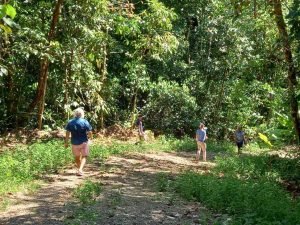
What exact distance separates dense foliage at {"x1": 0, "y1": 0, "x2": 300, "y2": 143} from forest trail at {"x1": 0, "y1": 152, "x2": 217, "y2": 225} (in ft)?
15.2

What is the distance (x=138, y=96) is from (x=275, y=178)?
13685 mm

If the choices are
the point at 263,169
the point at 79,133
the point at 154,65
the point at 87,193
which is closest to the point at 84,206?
the point at 87,193

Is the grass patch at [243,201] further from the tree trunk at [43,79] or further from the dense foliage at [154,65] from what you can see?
the tree trunk at [43,79]

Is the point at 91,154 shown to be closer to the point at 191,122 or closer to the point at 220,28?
the point at 191,122

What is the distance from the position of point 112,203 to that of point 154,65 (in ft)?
57.7

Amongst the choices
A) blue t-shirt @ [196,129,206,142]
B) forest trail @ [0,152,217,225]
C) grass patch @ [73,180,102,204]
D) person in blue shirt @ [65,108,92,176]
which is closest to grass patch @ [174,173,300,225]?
forest trail @ [0,152,217,225]

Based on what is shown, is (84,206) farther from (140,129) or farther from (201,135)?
(140,129)

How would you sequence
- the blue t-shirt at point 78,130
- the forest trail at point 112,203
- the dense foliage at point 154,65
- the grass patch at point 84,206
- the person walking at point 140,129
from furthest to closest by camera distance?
the person walking at point 140,129, the dense foliage at point 154,65, the blue t-shirt at point 78,130, the forest trail at point 112,203, the grass patch at point 84,206

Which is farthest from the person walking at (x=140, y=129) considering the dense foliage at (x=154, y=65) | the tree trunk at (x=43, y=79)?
the tree trunk at (x=43, y=79)

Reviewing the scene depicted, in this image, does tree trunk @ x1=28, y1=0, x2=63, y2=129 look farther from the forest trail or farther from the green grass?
the green grass

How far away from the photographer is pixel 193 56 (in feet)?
87.9

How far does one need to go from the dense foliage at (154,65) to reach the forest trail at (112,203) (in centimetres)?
464

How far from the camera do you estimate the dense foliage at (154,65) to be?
48.4 feet

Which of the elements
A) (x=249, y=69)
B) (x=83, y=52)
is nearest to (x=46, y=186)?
(x=249, y=69)
